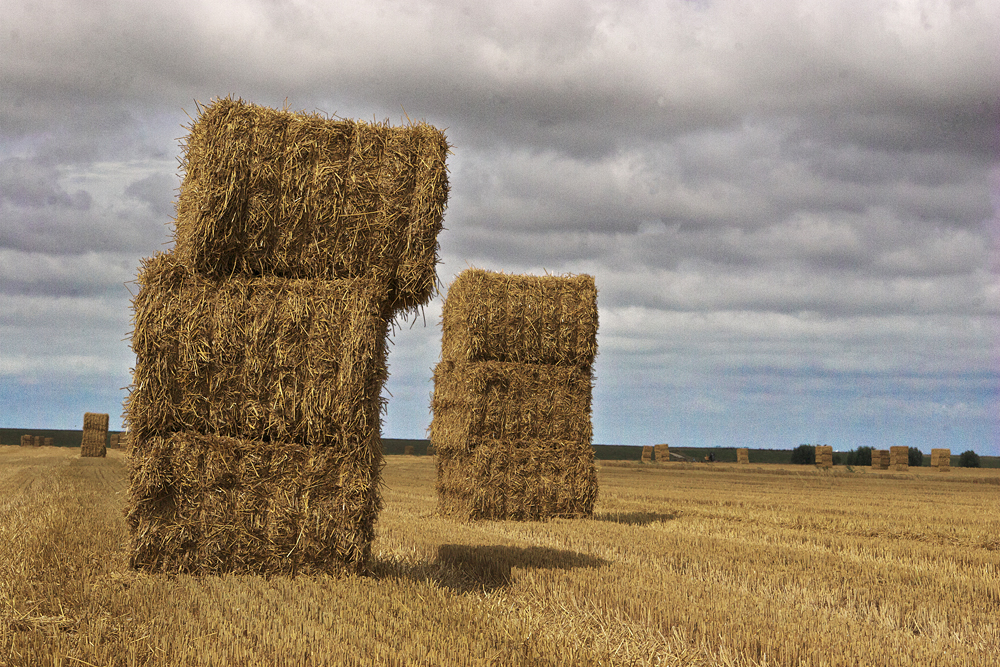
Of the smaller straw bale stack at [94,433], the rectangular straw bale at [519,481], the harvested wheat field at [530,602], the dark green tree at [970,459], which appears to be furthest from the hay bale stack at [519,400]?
the dark green tree at [970,459]

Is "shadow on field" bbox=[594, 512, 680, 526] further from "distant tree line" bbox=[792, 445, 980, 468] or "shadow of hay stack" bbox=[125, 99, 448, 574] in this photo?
"distant tree line" bbox=[792, 445, 980, 468]

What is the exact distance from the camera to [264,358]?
6.94m

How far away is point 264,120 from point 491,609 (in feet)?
15.2

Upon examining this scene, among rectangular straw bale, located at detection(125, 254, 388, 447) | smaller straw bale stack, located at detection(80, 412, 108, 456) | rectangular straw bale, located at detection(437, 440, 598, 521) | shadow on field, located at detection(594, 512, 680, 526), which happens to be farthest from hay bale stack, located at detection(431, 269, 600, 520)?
smaller straw bale stack, located at detection(80, 412, 108, 456)

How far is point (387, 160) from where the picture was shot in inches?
290

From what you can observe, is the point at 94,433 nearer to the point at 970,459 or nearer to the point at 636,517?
the point at 636,517

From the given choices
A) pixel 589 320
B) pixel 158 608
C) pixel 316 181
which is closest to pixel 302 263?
pixel 316 181

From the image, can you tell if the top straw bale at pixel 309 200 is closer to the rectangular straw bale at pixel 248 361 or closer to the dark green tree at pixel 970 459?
the rectangular straw bale at pixel 248 361

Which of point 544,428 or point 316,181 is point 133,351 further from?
point 544,428

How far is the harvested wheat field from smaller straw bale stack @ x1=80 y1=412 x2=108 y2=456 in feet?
88.2

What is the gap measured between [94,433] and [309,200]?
33.3 metres

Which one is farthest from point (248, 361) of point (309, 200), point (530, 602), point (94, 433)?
point (94, 433)

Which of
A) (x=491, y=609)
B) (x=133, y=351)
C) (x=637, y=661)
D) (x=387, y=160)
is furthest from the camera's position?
(x=387, y=160)

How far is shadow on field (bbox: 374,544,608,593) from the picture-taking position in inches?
288
